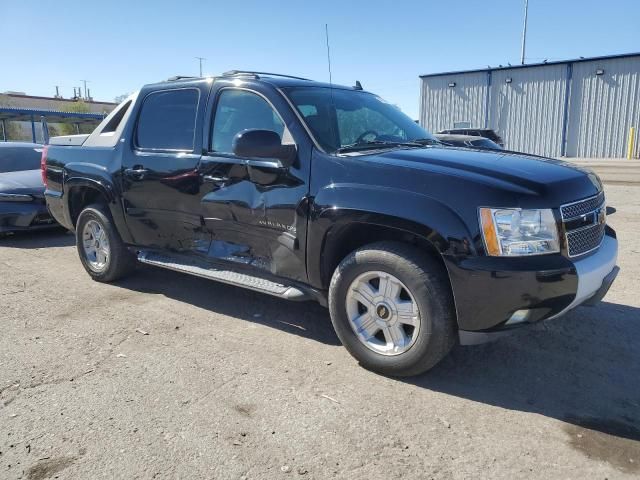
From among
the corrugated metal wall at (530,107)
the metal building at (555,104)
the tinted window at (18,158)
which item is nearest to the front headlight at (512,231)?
the tinted window at (18,158)

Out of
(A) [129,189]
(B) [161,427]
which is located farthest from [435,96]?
(B) [161,427]

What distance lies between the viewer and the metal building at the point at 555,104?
90.4 feet

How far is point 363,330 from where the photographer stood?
3416 mm

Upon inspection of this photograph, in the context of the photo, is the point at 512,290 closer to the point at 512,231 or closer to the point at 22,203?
the point at 512,231

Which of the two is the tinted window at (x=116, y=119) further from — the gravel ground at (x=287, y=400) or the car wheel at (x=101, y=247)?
the gravel ground at (x=287, y=400)

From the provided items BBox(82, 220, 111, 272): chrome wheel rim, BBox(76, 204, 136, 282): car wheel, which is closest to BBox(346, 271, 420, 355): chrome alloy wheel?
BBox(76, 204, 136, 282): car wheel

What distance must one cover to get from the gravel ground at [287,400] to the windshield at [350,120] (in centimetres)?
151

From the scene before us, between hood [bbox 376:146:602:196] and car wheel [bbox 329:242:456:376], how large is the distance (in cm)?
54

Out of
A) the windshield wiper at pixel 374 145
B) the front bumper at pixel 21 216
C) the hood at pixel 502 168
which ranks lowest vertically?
the front bumper at pixel 21 216

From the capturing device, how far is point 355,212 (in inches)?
129

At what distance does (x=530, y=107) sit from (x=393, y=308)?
3045cm

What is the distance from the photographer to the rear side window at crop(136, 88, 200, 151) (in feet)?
14.7

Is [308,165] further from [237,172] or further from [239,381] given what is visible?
[239,381]

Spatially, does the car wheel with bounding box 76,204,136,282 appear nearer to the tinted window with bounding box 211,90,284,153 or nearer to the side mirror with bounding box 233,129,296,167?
the tinted window with bounding box 211,90,284,153
